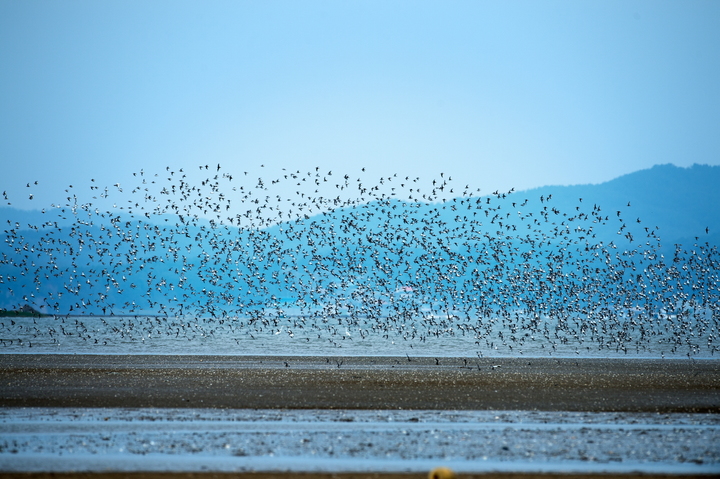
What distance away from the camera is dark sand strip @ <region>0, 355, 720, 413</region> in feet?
90.0

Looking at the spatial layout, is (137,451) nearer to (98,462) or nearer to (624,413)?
(98,462)

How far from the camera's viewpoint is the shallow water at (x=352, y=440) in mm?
17078

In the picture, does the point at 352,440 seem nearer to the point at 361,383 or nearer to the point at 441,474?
the point at 441,474

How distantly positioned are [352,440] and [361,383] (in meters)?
13.5

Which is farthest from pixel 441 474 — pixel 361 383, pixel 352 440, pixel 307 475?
pixel 361 383

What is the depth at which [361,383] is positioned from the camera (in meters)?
33.5

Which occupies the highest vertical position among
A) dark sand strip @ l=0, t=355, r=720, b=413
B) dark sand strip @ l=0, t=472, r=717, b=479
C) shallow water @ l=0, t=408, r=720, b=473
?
dark sand strip @ l=0, t=472, r=717, b=479

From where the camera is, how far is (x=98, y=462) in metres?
A: 17.0

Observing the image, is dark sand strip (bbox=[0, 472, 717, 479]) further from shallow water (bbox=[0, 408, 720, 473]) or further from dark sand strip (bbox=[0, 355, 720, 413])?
dark sand strip (bbox=[0, 355, 720, 413])

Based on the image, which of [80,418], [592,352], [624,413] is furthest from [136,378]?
[592,352]

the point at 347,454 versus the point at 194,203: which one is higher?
the point at 194,203

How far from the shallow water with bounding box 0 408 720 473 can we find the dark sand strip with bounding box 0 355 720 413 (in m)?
2.13

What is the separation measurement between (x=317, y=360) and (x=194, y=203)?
12.1 metres

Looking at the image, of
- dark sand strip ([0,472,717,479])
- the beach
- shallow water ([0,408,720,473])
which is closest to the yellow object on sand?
dark sand strip ([0,472,717,479])
